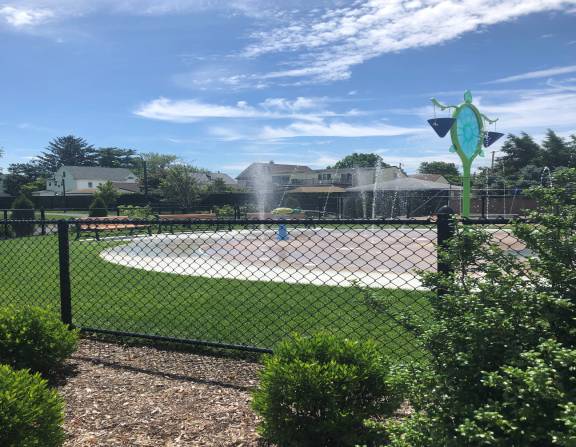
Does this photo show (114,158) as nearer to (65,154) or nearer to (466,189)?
(65,154)

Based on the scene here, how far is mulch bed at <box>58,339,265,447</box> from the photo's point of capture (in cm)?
265

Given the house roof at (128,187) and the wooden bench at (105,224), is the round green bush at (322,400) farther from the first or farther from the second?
the house roof at (128,187)

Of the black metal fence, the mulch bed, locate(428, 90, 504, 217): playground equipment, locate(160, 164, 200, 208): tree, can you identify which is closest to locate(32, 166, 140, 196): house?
locate(160, 164, 200, 208): tree

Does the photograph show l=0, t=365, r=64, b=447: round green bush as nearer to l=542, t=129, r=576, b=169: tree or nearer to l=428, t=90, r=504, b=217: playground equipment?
l=428, t=90, r=504, b=217: playground equipment

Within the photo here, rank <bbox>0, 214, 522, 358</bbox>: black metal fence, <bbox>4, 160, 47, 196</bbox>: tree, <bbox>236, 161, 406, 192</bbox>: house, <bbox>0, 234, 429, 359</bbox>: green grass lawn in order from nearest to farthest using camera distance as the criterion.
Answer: <bbox>0, 214, 522, 358</bbox>: black metal fence → <bbox>0, 234, 429, 359</bbox>: green grass lawn → <bbox>236, 161, 406, 192</bbox>: house → <bbox>4, 160, 47, 196</bbox>: tree

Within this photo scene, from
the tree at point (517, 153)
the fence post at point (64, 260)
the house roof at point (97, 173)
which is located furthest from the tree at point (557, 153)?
the house roof at point (97, 173)

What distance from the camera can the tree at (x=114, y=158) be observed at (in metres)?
99.5

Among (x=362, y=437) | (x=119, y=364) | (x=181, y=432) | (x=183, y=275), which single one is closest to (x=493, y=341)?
(x=362, y=437)

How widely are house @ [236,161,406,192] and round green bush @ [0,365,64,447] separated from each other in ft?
176

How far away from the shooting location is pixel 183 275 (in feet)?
24.6

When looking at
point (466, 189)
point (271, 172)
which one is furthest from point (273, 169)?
point (466, 189)

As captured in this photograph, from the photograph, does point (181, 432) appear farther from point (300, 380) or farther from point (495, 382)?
point (495, 382)

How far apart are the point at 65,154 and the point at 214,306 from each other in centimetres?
10177

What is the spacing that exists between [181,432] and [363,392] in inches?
41.7
